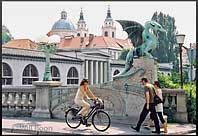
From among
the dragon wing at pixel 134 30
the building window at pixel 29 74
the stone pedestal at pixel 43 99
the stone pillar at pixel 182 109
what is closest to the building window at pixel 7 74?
the building window at pixel 29 74

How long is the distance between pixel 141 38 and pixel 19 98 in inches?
211

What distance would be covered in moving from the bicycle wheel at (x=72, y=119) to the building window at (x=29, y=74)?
38.7 m

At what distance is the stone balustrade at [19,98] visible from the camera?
1557 centimetres

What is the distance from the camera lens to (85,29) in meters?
134

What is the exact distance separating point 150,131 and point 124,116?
1873 mm

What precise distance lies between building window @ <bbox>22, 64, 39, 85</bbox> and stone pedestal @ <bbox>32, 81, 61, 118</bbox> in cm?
3583

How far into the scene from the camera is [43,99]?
49.0ft

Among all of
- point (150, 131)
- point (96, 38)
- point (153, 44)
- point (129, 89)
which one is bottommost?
point (150, 131)

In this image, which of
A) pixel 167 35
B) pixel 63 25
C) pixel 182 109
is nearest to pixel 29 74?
pixel 167 35

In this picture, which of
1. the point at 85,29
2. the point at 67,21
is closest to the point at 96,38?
the point at 67,21

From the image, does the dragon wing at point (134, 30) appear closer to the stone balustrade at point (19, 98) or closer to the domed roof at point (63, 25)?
the stone balustrade at point (19, 98)

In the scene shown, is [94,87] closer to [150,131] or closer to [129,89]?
[129,89]

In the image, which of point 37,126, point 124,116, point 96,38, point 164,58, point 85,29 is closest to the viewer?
point 37,126

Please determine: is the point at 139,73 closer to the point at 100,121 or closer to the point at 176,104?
the point at 176,104
